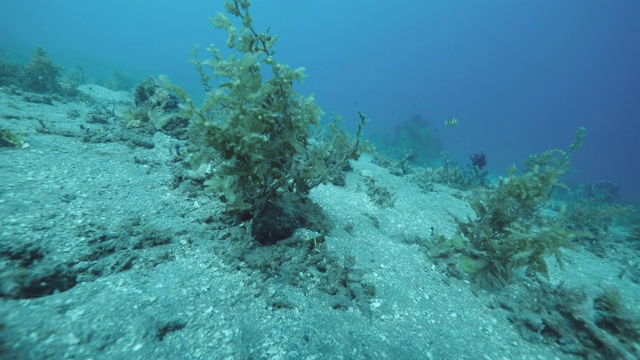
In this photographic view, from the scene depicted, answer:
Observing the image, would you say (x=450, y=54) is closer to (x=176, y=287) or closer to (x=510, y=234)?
(x=510, y=234)

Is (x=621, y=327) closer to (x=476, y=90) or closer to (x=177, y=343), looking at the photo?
(x=177, y=343)

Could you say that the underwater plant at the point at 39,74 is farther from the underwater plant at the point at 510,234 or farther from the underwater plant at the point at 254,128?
the underwater plant at the point at 510,234

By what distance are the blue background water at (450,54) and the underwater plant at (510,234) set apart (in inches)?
3014

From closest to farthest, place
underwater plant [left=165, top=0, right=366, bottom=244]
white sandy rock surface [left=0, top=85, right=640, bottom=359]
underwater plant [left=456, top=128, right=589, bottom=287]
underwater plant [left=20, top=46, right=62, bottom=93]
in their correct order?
white sandy rock surface [left=0, top=85, right=640, bottom=359]
underwater plant [left=165, top=0, right=366, bottom=244]
underwater plant [left=456, top=128, right=589, bottom=287]
underwater plant [left=20, top=46, right=62, bottom=93]

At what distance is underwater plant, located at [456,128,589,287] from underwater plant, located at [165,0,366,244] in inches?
123

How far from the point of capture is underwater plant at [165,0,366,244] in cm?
331

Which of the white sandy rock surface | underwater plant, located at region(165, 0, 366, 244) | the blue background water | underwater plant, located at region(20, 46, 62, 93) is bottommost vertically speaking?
the white sandy rock surface

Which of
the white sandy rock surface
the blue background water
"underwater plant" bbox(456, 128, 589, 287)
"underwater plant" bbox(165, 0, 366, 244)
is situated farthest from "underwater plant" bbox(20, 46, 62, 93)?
the blue background water

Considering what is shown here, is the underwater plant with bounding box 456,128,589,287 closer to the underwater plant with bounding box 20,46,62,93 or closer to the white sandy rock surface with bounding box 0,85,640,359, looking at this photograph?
the white sandy rock surface with bounding box 0,85,640,359

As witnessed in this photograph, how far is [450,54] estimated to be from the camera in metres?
158

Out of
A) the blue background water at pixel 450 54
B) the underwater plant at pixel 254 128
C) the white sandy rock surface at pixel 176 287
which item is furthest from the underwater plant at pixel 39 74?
the blue background water at pixel 450 54

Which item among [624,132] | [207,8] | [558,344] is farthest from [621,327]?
[207,8]

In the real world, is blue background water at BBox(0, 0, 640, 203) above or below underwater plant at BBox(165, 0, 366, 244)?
above

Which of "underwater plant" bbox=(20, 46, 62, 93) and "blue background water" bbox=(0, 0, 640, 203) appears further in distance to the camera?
"blue background water" bbox=(0, 0, 640, 203)
